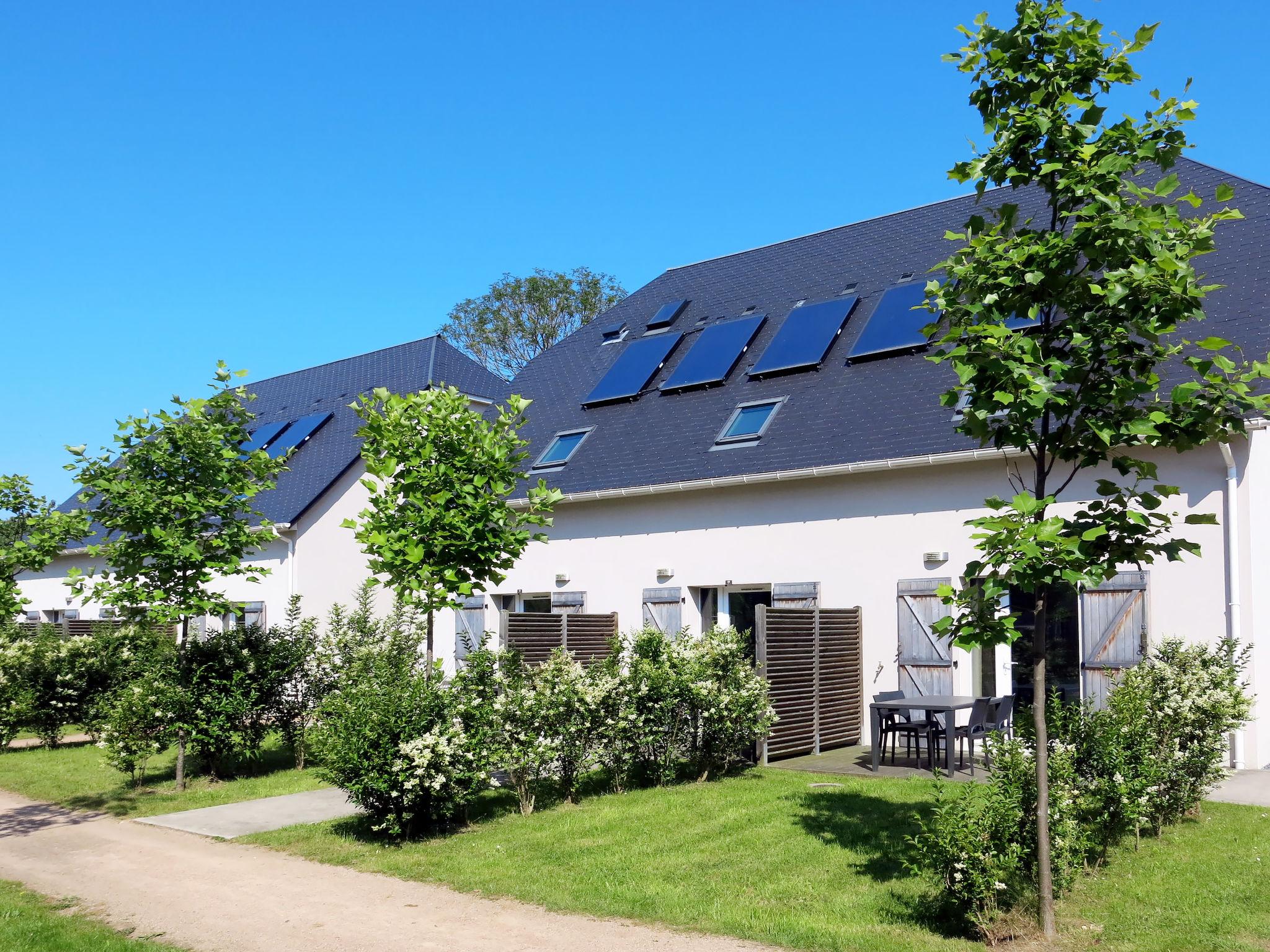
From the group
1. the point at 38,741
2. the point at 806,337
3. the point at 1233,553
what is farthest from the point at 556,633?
the point at 38,741

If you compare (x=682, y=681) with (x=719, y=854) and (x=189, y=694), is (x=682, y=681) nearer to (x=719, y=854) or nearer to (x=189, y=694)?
(x=719, y=854)

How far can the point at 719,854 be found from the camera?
→ 789 centimetres

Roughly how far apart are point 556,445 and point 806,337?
181 inches

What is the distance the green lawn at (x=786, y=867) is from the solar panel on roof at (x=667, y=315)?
10766 millimetres

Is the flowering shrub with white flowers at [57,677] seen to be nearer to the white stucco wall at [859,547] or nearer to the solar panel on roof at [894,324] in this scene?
the white stucco wall at [859,547]

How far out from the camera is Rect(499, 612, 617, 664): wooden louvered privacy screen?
516 inches

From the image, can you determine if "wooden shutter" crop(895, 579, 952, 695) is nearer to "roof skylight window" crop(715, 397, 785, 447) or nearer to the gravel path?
"roof skylight window" crop(715, 397, 785, 447)

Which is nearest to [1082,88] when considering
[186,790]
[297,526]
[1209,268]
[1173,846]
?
[1173,846]

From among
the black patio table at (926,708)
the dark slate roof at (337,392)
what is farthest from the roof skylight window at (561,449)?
the black patio table at (926,708)

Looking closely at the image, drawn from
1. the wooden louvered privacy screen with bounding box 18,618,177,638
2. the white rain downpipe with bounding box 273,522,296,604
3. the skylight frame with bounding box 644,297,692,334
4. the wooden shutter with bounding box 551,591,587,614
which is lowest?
the wooden louvered privacy screen with bounding box 18,618,177,638

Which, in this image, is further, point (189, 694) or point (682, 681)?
point (189, 694)

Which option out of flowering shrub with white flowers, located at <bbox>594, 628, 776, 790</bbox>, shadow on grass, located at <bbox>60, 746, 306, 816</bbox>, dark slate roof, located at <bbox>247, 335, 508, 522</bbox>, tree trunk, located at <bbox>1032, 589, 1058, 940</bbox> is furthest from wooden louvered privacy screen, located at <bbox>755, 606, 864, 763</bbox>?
dark slate roof, located at <bbox>247, 335, 508, 522</bbox>

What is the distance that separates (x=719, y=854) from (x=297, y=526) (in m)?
13.4

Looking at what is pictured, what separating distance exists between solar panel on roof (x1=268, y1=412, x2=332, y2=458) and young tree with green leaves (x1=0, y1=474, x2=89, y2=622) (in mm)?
8750
